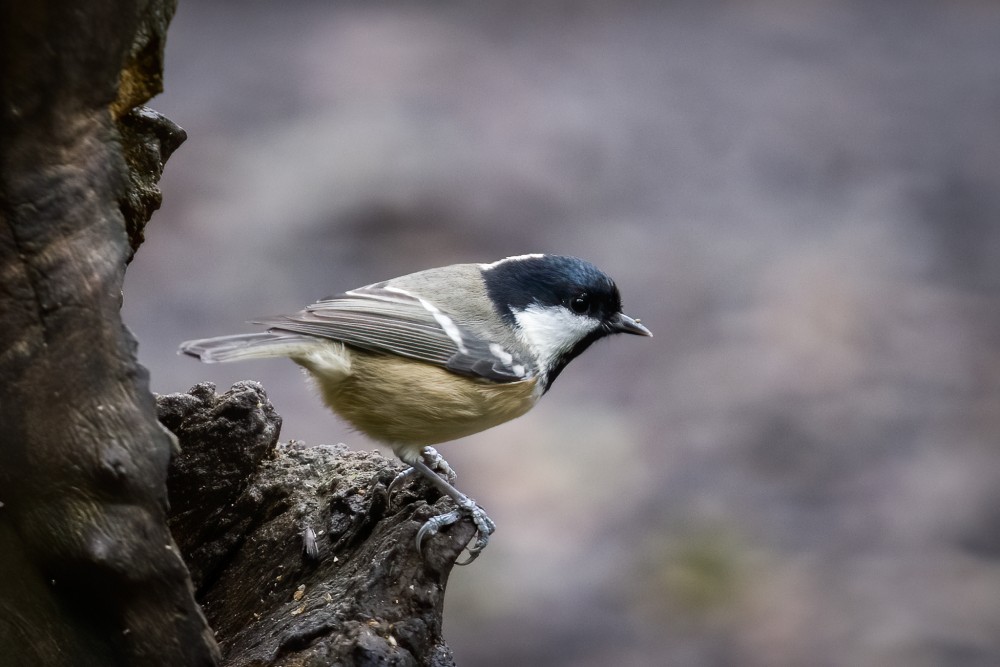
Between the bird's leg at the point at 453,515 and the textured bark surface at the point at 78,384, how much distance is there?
1.73 ft

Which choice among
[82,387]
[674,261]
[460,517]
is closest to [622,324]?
[460,517]

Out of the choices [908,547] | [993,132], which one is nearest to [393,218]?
[908,547]

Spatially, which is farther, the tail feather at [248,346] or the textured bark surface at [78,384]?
the tail feather at [248,346]

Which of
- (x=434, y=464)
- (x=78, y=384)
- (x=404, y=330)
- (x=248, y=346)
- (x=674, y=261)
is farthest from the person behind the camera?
(x=674, y=261)

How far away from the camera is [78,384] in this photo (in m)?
1.48

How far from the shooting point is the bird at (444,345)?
7.50ft

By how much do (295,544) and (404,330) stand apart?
510mm

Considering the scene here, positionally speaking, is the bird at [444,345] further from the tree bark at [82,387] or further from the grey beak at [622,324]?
the tree bark at [82,387]

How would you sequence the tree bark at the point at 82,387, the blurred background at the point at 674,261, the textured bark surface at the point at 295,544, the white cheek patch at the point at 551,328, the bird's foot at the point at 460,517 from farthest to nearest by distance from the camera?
the blurred background at the point at 674,261 → the white cheek patch at the point at 551,328 → the bird's foot at the point at 460,517 → the textured bark surface at the point at 295,544 → the tree bark at the point at 82,387

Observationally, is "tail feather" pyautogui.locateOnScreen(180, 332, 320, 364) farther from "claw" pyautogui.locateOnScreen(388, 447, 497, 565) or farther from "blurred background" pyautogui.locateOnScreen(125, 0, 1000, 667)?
"blurred background" pyautogui.locateOnScreen(125, 0, 1000, 667)

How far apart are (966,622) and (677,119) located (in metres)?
3.20

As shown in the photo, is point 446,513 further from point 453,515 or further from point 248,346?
point 248,346

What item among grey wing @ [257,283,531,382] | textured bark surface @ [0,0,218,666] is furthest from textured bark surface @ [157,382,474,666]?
textured bark surface @ [0,0,218,666]

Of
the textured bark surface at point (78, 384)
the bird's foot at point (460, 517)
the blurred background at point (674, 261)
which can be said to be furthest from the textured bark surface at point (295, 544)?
the blurred background at point (674, 261)
